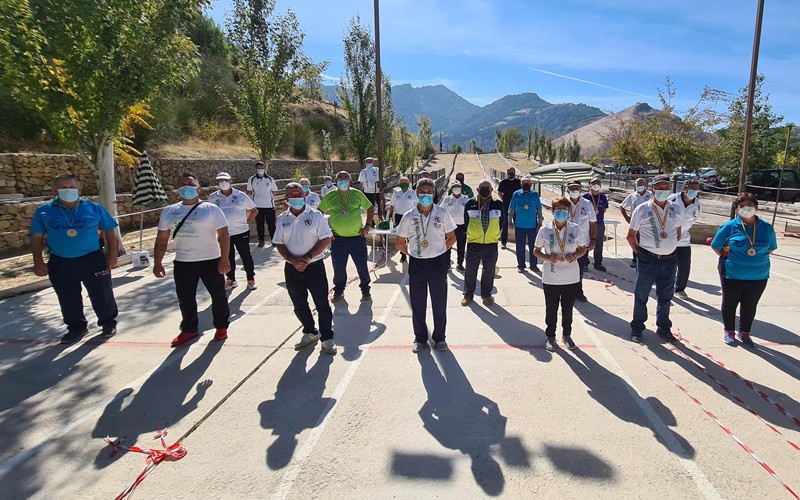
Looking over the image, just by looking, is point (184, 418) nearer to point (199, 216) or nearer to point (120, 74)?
point (199, 216)

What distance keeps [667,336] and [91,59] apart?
400 inches

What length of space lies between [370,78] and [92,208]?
2128 centimetres

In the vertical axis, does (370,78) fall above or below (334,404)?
above

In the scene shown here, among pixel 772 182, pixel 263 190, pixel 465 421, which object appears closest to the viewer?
pixel 465 421

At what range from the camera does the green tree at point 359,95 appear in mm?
23500

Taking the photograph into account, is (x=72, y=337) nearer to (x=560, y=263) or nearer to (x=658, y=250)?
(x=560, y=263)

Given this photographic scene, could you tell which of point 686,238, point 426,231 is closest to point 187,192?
point 426,231

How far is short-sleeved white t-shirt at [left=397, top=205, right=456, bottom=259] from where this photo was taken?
15.2ft

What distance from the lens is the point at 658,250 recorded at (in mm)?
4844

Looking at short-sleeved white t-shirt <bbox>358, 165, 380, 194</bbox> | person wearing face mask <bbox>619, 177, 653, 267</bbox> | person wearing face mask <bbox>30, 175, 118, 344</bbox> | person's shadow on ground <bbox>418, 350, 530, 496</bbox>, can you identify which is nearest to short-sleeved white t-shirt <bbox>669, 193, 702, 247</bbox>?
person wearing face mask <bbox>619, 177, 653, 267</bbox>

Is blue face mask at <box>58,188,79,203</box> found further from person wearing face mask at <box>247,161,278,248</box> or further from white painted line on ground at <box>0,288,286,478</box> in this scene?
person wearing face mask at <box>247,161,278,248</box>

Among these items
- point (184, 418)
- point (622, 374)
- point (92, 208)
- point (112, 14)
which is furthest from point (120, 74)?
point (622, 374)

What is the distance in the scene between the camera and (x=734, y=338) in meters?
4.87

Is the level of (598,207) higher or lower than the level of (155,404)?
higher
